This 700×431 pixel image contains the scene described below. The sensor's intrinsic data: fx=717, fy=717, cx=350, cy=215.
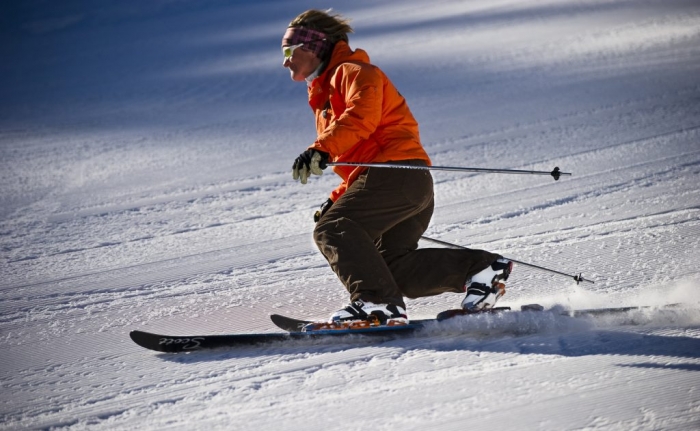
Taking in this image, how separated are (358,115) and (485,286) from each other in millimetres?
1030

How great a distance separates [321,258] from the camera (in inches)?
188

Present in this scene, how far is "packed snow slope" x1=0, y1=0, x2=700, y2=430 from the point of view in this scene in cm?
285

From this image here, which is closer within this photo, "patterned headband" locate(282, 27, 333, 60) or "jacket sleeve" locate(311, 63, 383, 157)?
"jacket sleeve" locate(311, 63, 383, 157)

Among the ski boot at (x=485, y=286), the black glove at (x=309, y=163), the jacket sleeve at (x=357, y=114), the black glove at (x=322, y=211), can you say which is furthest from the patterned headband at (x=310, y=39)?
the ski boot at (x=485, y=286)

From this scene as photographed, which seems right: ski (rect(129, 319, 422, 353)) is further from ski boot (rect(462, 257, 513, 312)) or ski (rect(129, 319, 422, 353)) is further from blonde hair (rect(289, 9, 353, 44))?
blonde hair (rect(289, 9, 353, 44))

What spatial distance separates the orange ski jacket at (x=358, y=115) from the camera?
3.23 m

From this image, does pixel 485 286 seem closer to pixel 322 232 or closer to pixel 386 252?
pixel 386 252

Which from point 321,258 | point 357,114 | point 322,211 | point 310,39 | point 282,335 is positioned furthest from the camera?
point 321,258

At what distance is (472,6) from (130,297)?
1568cm

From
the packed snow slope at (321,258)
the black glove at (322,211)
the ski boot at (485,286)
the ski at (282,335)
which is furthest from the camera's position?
the black glove at (322,211)

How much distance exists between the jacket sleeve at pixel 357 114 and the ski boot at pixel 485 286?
2.87 feet

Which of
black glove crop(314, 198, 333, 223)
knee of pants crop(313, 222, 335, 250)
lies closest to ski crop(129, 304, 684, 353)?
knee of pants crop(313, 222, 335, 250)

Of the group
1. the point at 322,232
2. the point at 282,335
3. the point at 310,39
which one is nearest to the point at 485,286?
the point at 322,232

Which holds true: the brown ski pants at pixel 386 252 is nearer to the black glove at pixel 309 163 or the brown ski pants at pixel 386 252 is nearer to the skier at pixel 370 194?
the skier at pixel 370 194
